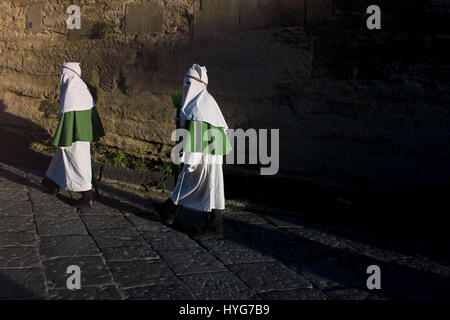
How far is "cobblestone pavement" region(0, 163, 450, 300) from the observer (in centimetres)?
353

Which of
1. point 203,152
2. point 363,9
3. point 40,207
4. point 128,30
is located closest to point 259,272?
point 203,152

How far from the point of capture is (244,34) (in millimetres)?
6934

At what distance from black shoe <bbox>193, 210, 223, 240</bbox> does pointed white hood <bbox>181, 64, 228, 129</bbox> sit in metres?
0.95

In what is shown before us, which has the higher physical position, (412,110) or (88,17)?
(88,17)

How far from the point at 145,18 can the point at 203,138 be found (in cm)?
382

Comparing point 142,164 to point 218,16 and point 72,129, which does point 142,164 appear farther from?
point 218,16

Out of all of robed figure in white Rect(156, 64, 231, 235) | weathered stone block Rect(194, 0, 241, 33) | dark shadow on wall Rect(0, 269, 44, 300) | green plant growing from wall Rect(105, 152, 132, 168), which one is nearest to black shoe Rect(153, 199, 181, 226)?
robed figure in white Rect(156, 64, 231, 235)

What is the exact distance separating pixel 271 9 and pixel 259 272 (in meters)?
4.19

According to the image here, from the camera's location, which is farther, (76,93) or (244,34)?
(244,34)

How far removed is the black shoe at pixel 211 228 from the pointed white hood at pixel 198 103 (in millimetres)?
947

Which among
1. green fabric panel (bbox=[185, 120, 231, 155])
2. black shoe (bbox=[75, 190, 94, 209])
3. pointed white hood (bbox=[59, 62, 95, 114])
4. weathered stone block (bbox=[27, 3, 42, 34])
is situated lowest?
black shoe (bbox=[75, 190, 94, 209])

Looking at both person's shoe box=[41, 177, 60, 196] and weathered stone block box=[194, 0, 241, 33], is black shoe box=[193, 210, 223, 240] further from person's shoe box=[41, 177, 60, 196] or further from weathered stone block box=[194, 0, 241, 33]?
weathered stone block box=[194, 0, 241, 33]

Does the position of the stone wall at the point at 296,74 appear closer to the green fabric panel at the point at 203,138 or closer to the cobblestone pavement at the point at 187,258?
the cobblestone pavement at the point at 187,258
